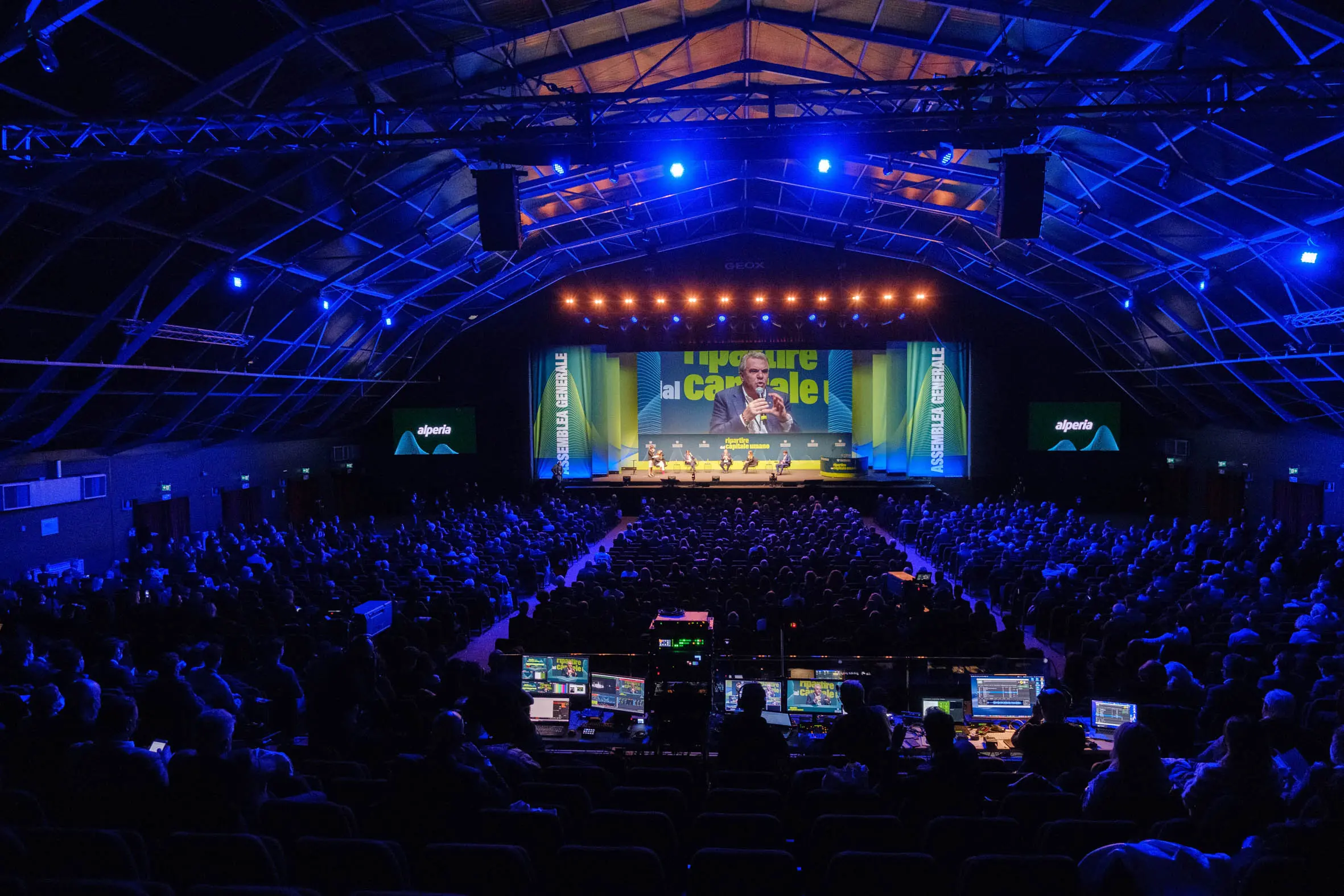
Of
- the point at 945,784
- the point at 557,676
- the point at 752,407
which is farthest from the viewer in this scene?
the point at 752,407

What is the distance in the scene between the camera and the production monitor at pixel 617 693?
662 centimetres

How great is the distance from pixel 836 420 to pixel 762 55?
56.3ft

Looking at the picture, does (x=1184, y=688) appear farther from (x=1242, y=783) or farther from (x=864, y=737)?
(x=864, y=737)

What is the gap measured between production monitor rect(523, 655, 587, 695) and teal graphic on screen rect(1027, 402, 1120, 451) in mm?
23728

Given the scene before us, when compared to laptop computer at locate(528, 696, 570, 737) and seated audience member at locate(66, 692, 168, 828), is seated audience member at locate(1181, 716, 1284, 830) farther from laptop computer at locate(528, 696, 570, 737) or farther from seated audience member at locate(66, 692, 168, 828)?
seated audience member at locate(66, 692, 168, 828)

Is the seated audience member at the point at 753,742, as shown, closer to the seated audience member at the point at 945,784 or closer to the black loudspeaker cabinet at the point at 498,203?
the seated audience member at the point at 945,784

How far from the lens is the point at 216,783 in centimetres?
405

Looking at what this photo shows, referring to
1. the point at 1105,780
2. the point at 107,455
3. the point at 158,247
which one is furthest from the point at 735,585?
the point at 107,455

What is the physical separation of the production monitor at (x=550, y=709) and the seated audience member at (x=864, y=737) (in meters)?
2.28

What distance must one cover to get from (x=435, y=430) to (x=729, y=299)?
1081 cm

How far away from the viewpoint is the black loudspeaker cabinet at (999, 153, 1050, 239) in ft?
32.8

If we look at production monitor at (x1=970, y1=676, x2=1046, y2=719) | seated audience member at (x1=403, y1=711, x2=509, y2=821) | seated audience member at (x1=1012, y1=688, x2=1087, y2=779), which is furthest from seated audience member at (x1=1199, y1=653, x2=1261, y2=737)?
seated audience member at (x1=403, y1=711, x2=509, y2=821)

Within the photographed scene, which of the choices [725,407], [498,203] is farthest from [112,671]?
[725,407]

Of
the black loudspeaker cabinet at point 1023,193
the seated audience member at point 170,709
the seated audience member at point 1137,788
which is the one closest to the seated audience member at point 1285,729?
the seated audience member at point 1137,788
